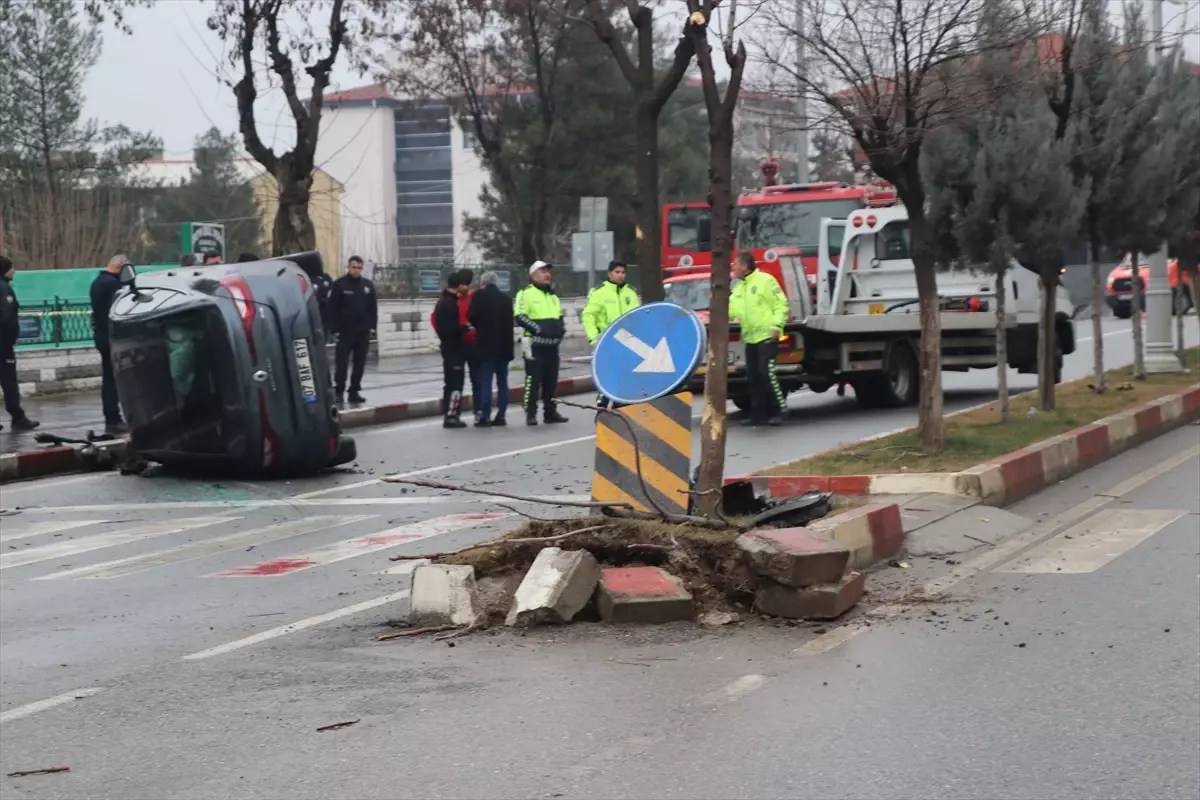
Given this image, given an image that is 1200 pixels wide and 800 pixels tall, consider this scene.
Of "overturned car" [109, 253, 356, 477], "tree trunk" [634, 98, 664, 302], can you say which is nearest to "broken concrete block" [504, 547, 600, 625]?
"overturned car" [109, 253, 356, 477]

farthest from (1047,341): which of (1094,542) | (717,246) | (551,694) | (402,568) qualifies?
(551,694)

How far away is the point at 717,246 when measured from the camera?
29.5ft

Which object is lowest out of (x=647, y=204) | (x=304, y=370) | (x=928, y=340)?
(x=304, y=370)

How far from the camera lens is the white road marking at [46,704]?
6324mm

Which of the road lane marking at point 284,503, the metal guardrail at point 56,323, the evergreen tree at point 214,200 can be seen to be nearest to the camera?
the road lane marking at point 284,503

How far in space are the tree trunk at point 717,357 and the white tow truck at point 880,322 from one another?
27.8ft

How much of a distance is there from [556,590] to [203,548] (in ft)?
12.2

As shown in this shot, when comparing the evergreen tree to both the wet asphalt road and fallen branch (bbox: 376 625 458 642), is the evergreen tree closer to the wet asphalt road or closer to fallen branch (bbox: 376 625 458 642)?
the wet asphalt road

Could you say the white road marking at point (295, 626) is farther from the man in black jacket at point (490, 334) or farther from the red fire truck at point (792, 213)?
the red fire truck at point (792, 213)

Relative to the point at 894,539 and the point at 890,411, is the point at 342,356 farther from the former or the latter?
the point at 894,539

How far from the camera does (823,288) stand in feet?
65.7

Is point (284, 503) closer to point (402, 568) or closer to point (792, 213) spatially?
point (402, 568)

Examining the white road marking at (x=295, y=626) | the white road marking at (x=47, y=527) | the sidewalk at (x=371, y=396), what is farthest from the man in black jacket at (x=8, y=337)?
the white road marking at (x=295, y=626)

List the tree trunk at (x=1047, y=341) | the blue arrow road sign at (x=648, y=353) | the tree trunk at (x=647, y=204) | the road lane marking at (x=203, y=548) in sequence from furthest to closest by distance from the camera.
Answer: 1. the tree trunk at (x=647, y=204)
2. the tree trunk at (x=1047, y=341)
3. the road lane marking at (x=203, y=548)
4. the blue arrow road sign at (x=648, y=353)
